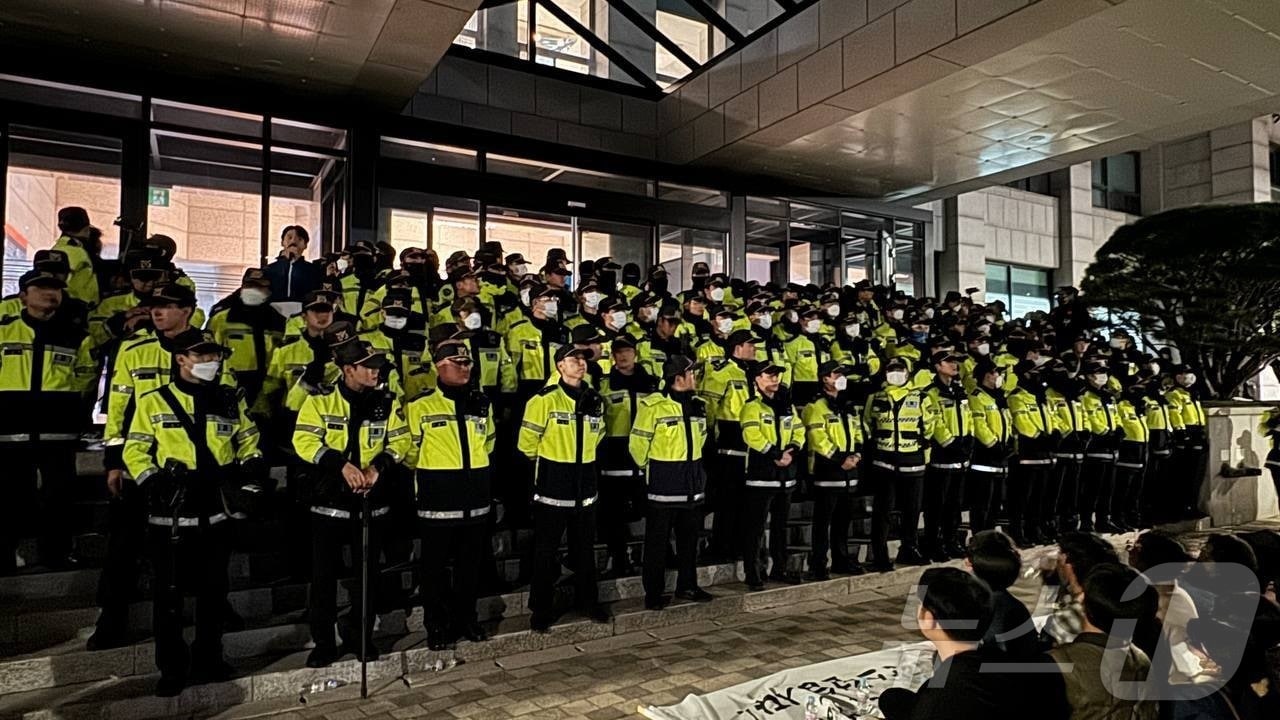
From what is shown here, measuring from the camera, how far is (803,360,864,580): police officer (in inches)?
337

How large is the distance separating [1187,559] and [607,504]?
4.68 meters

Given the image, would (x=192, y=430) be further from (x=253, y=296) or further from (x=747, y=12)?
(x=747, y=12)

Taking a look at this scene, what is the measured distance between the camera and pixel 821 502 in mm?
8656

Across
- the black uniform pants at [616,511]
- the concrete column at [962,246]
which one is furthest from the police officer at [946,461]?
the concrete column at [962,246]

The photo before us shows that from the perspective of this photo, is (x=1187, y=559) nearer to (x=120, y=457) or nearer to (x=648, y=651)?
(x=648, y=651)

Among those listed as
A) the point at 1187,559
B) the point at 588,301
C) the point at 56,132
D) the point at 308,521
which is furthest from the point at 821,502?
the point at 56,132

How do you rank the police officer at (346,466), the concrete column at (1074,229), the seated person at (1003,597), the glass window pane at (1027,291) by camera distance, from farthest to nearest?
the concrete column at (1074,229) < the glass window pane at (1027,291) < the police officer at (346,466) < the seated person at (1003,597)

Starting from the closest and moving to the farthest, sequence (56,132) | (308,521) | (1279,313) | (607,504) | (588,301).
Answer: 1. (308,521)
2. (607,504)
3. (588,301)
4. (56,132)
5. (1279,313)

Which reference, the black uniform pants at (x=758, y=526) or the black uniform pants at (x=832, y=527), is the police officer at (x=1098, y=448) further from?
the black uniform pants at (x=758, y=526)

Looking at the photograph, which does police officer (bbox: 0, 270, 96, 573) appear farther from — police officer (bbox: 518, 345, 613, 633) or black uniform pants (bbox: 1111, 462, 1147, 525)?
black uniform pants (bbox: 1111, 462, 1147, 525)

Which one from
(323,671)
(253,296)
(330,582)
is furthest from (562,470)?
(253,296)

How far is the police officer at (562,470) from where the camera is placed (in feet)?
21.5

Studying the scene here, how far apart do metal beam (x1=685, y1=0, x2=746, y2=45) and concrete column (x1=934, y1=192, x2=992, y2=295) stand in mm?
9922

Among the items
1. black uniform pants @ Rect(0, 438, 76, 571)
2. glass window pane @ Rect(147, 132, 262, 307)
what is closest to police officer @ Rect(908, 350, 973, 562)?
black uniform pants @ Rect(0, 438, 76, 571)
